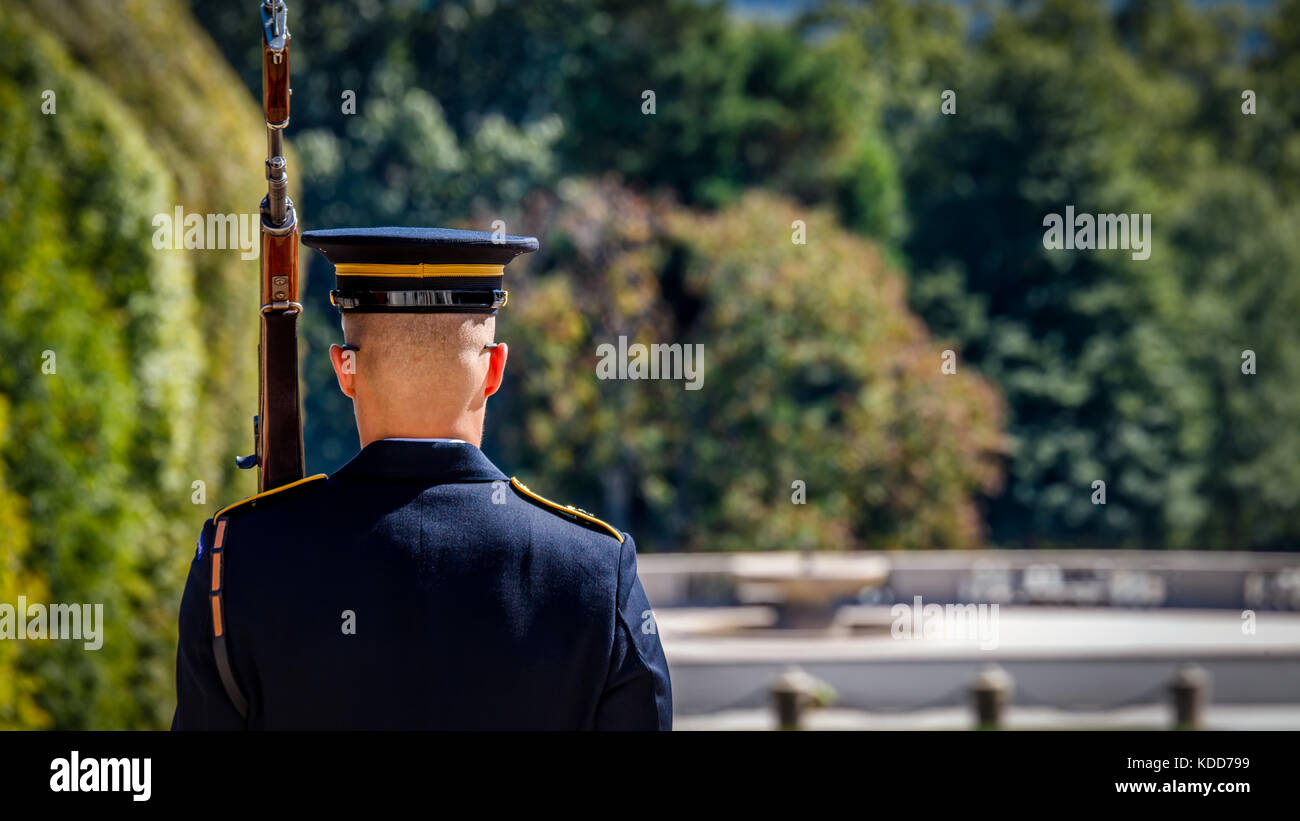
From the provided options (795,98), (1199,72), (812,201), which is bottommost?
(812,201)

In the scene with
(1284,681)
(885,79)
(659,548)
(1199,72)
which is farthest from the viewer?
(1199,72)

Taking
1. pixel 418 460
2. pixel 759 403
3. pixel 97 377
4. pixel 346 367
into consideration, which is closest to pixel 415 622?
pixel 418 460

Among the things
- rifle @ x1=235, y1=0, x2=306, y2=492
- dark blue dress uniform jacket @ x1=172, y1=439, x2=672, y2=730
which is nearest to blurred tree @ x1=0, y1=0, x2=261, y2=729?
rifle @ x1=235, y1=0, x2=306, y2=492

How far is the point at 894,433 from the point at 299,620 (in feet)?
77.9

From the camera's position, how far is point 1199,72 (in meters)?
49.8

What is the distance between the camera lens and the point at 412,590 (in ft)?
9.07

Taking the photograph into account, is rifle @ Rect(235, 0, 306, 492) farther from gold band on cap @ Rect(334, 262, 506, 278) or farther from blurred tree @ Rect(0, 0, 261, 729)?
blurred tree @ Rect(0, 0, 261, 729)

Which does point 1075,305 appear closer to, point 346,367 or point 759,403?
point 759,403

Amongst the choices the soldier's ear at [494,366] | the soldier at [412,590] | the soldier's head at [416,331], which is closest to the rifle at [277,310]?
the soldier's head at [416,331]

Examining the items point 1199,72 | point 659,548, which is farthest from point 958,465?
point 1199,72

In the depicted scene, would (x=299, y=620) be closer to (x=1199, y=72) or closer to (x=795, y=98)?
(x=795, y=98)

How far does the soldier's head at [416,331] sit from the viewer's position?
2.77 meters

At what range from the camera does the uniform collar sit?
2.82 m
